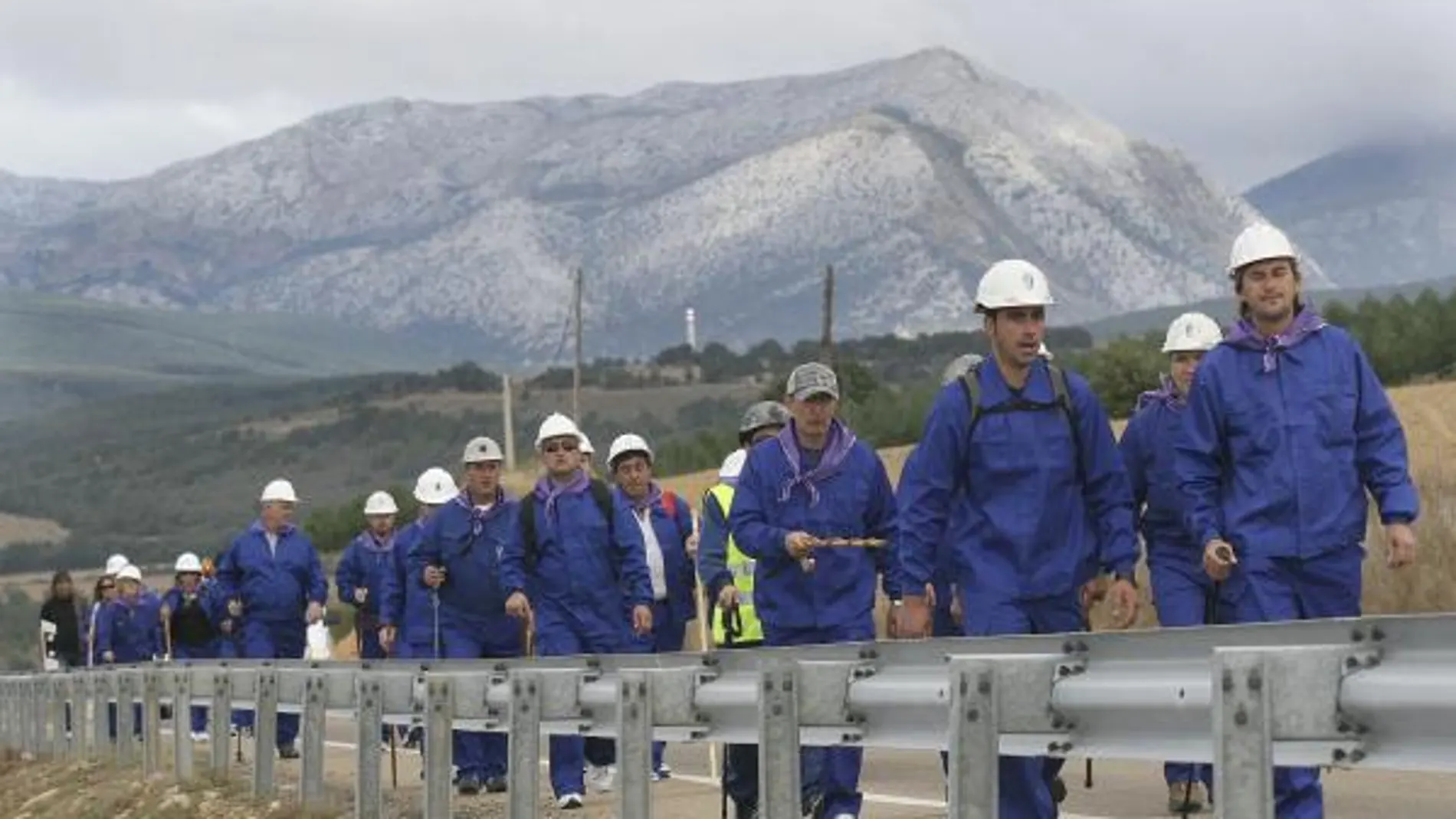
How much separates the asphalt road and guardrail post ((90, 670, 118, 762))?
16.9 ft

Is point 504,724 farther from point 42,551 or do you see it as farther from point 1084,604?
point 42,551

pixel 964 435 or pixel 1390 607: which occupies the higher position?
pixel 964 435

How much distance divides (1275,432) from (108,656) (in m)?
21.8

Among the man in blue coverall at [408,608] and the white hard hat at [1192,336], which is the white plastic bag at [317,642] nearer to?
the man in blue coverall at [408,608]

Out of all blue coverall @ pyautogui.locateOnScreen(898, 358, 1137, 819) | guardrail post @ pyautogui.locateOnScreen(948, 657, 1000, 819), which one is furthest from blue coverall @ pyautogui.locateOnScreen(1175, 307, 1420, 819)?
guardrail post @ pyautogui.locateOnScreen(948, 657, 1000, 819)

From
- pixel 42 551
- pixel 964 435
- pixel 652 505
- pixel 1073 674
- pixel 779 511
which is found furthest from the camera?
pixel 42 551

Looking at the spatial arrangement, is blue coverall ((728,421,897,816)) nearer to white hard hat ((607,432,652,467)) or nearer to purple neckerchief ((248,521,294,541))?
white hard hat ((607,432,652,467))

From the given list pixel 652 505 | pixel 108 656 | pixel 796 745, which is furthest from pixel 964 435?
pixel 108 656

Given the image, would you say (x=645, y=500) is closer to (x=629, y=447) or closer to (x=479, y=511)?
(x=629, y=447)

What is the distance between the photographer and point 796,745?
933cm

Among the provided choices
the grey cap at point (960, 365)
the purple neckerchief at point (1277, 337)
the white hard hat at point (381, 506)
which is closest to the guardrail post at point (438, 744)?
the grey cap at point (960, 365)

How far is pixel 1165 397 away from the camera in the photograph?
1281 cm

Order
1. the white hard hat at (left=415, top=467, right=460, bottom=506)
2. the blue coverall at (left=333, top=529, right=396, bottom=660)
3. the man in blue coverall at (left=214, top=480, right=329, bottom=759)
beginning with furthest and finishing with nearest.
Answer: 1. the man in blue coverall at (left=214, top=480, right=329, bottom=759)
2. the blue coverall at (left=333, top=529, right=396, bottom=660)
3. the white hard hat at (left=415, top=467, right=460, bottom=506)

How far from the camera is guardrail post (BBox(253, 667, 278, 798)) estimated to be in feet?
55.4
